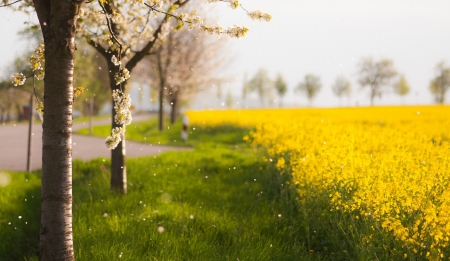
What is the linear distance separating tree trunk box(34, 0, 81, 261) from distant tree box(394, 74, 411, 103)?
74654 millimetres

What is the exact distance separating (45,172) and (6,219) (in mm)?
3844

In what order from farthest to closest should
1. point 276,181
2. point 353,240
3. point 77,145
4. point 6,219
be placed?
point 77,145
point 276,181
point 6,219
point 353,240

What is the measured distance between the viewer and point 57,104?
396cm

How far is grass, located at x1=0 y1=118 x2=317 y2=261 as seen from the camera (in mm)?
5121

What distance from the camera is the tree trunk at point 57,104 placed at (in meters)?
3.96

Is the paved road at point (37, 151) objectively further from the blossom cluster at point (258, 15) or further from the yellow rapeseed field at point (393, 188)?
the blossom cluster at point (258, 15)

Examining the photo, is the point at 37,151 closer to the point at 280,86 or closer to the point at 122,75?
the point at 122,75

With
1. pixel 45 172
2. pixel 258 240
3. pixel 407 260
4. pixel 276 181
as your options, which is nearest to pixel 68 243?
pixel 45 172

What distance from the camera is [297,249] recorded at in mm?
5293

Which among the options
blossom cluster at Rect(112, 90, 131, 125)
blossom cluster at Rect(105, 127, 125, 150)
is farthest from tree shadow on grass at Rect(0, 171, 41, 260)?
blossom cluster at Rect(112, 90, 131, 125)

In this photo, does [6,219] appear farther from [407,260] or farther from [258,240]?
[407,260]

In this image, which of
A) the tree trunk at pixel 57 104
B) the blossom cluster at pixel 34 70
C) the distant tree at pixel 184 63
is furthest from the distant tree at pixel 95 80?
the tree trunk at pixel 57 104

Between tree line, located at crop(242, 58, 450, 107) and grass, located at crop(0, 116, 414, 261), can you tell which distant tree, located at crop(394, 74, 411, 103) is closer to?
tree line, located at crop(242, 58, 450, 107)

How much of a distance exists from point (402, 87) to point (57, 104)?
3048 inches
